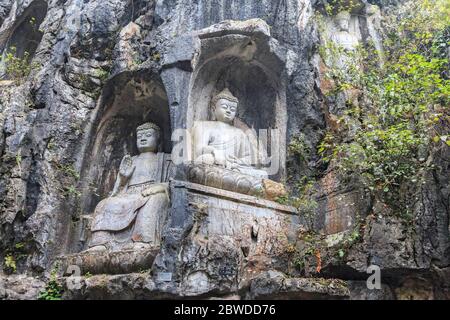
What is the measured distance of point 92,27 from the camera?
949 cm

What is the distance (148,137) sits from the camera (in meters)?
8.76

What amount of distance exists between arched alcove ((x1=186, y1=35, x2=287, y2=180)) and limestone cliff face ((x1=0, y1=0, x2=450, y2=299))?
→ 93mm

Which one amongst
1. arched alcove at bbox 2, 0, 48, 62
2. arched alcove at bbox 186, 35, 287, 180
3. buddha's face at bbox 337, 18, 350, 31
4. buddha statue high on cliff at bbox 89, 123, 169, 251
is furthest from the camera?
arched alcove at bbox 2, 0, 48, 62

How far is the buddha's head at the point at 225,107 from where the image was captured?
857cm

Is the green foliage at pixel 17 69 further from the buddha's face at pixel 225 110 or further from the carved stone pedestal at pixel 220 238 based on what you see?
→ the carved stone pedestal at pixel 220 238

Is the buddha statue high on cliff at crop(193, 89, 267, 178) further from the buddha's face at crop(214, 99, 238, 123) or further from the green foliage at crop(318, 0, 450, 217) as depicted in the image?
the green foliage at crop(318, 0, 450, 217)

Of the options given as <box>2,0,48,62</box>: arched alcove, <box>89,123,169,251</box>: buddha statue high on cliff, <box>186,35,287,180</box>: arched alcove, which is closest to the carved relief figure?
<box>186,35,287,180</box>: arched alcove

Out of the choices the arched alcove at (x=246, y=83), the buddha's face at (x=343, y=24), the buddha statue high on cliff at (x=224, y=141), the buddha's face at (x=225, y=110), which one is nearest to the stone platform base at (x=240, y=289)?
the buddha statue high on cliff at (x=224, y=141)

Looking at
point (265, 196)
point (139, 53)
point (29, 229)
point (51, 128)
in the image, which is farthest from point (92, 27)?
point (265, 196)

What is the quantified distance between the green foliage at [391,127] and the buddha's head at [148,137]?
9.19ft

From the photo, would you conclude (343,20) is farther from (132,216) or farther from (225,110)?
(132,216)

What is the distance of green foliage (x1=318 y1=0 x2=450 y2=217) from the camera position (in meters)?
6.94
